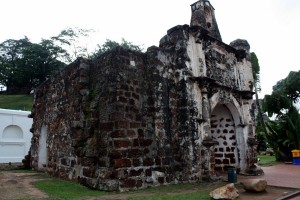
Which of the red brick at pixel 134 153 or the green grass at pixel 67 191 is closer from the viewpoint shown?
the green grass at pixel 67 191

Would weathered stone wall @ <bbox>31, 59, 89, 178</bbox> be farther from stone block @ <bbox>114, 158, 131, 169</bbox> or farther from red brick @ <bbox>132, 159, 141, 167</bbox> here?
red brick @ <bbox>132, 159, 141, 167</bbox>

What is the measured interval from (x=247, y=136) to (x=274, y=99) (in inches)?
424

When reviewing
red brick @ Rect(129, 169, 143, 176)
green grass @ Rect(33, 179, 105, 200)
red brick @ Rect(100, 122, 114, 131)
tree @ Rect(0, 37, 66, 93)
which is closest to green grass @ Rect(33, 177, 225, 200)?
green grass @ Rect(33, 179, 105, 200)

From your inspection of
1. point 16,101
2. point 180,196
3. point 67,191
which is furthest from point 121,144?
point 16,101

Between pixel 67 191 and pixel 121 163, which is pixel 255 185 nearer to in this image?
pixel 121 163

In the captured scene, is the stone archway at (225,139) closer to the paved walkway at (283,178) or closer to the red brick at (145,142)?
the paved walkway at (283,178)

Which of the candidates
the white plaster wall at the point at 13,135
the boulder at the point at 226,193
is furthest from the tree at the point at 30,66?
the boulder at the point at 226,193

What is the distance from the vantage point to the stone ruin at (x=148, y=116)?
20.7ft

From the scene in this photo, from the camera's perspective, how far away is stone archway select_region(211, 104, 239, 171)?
9.14 metres

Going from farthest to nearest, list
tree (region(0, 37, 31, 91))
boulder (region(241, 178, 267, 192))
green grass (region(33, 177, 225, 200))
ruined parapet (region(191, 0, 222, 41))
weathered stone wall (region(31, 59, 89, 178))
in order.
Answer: tree (region(0, 37, 31, 91)), ruined parapet (region(191, 0, 222, 41)), weathered stone wall (region(31, 59, 89, 178)), boulder (region(241, 178, 267, 192)), green grass (region(33, 177, 225, 200))

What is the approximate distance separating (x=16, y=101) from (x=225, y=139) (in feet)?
109

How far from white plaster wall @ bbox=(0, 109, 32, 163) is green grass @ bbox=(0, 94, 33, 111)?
17113 mm

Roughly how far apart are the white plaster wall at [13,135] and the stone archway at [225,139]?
491 inches

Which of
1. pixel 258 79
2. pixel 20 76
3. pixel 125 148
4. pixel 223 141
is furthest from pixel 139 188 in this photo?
pixel 20 76
